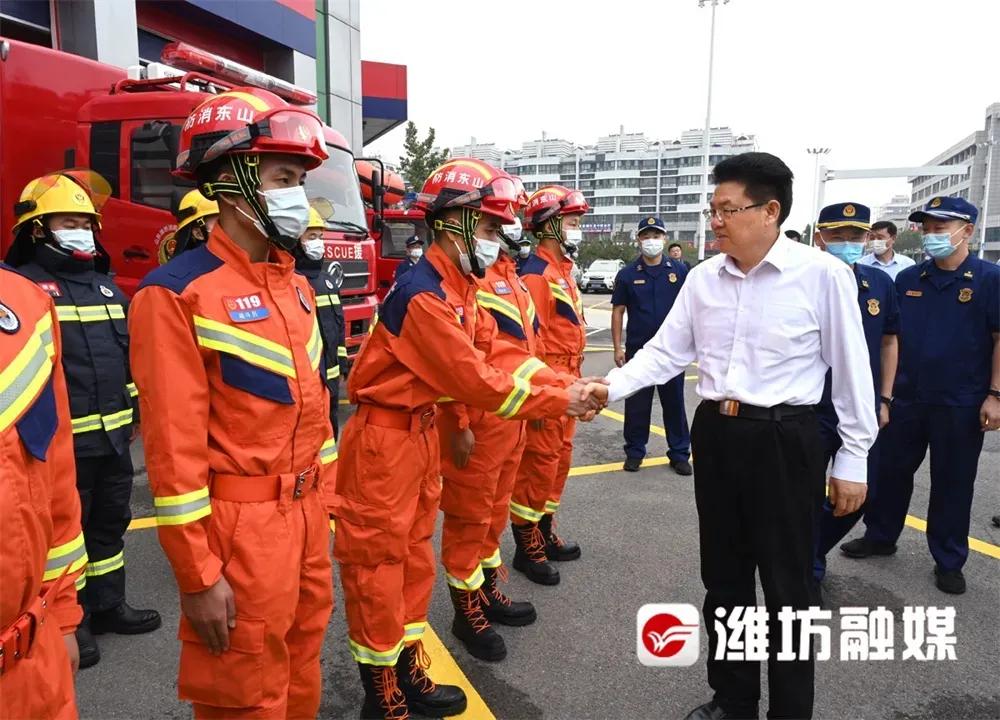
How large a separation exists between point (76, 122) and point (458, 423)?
5780mm

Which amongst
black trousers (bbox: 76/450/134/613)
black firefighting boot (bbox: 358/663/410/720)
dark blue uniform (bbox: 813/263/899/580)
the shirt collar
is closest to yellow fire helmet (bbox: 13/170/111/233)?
black trousers (bbox: 76/450/134/613)

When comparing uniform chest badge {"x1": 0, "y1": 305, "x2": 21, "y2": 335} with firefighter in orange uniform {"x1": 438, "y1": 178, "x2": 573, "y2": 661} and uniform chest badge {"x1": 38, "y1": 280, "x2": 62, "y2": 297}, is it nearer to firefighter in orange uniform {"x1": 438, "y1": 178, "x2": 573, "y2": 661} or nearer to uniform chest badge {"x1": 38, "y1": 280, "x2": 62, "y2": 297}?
firefighter in orange uniform {"x1": 438, "y1": 178, "x2": 573, "y2": 661}

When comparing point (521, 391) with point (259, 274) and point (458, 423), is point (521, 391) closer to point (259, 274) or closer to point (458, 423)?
point (458, 423)

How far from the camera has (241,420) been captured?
1.89 metres

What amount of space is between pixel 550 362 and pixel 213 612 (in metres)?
3.40

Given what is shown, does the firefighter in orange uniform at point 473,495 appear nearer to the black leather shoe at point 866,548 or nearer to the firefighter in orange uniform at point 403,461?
the firefighter in orange uniform at point 403,461

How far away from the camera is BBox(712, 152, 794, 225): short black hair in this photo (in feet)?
8.40

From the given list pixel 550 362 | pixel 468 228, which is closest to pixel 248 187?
pixel 468 228

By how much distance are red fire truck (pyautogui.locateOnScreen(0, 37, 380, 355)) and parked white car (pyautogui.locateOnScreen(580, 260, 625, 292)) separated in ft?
86.6

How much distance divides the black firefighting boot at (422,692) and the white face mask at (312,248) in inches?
119

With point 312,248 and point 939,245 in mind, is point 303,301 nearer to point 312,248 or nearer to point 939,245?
point 312,248

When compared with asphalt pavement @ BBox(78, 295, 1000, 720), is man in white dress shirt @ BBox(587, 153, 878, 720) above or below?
above

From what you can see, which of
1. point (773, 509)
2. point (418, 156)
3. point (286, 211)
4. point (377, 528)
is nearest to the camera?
point (286, 211)

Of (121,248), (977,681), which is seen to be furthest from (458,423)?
(121,248)
